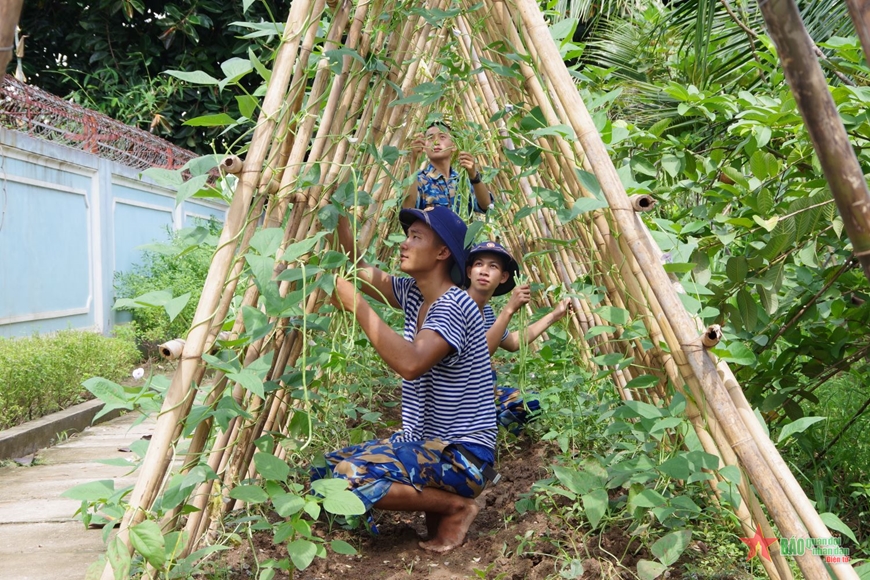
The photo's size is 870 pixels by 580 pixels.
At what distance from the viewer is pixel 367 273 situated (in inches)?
99.6

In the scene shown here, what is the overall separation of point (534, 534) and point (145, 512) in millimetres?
1102

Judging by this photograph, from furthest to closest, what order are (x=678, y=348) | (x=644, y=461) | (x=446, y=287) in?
(x=446, y=287), (x=644, y=461), (x=678, y=348)

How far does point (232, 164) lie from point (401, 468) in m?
1.01

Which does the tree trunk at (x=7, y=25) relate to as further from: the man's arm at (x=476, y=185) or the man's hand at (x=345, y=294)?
the man's arm at (x=476, y=185)

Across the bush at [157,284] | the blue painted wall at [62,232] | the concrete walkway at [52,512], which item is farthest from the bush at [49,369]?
the bush at [157,284]

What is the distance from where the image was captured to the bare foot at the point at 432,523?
94.0 inches

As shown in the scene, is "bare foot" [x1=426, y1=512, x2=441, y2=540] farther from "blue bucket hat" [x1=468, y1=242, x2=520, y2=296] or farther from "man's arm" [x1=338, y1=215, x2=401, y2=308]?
"blue bucket hat" [x1=468, y1=242, x2=520, y2=296]

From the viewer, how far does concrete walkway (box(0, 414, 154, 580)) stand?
93.7 inches

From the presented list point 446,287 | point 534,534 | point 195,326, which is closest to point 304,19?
point 195,326

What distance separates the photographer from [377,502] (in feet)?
7.27

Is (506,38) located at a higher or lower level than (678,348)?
higher

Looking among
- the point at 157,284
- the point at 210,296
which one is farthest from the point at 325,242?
the point at 157,284

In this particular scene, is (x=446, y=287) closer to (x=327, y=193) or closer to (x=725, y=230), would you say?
(x=327, y=193)

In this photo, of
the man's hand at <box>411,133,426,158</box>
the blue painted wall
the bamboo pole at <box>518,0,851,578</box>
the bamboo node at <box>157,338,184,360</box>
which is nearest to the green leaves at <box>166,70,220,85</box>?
the bamboo node at <box>157,338,184,360</box>
